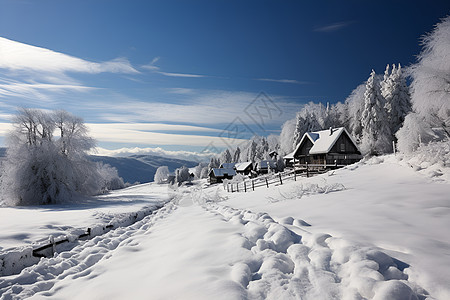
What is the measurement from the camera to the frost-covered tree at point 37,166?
25.3m

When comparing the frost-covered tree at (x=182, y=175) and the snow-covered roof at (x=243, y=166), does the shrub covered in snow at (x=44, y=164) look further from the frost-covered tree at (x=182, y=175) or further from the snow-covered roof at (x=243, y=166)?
the frost-covered tree at (x=182, y=175)

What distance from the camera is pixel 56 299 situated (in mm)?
3867

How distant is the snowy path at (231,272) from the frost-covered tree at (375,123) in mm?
40102

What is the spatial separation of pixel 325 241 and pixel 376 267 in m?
1.18

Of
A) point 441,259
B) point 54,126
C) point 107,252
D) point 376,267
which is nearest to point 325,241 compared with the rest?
point 376,267

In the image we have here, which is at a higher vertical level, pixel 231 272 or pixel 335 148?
pixel 335 148

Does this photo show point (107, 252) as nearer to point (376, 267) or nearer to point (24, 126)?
point (376, 267)

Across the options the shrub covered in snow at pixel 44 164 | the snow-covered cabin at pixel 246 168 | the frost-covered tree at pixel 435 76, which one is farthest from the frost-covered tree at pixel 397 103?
the shrub covered in snow at pixel 44 164

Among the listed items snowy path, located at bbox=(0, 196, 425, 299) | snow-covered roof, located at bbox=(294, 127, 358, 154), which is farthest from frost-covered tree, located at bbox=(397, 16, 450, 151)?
snowy path, located at bbox=(0, 196, 425, 299)

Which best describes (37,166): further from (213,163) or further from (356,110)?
A: (213,163)

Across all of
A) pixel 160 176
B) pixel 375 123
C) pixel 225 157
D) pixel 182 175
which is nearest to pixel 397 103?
pixel 375 123

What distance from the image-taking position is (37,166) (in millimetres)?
26141

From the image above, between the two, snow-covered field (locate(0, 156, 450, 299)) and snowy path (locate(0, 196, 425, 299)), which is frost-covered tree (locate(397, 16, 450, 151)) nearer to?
snow-covered field (locate(0, 156, 450, 299))

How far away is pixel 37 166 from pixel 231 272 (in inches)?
1199
